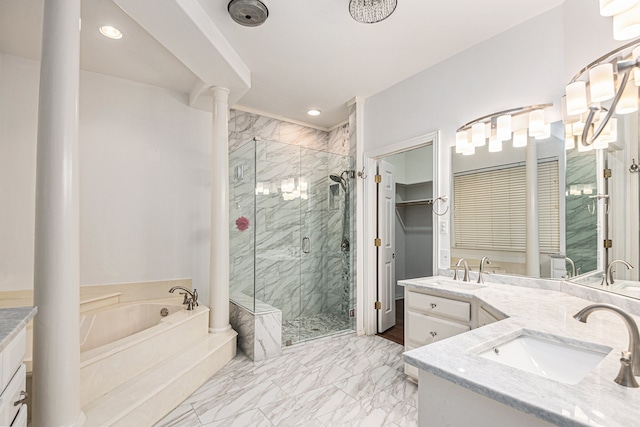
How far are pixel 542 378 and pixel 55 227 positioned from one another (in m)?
1.99

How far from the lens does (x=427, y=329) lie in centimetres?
234

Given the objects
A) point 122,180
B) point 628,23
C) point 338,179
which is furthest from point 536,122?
point 122,180

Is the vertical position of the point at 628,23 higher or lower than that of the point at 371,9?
lower

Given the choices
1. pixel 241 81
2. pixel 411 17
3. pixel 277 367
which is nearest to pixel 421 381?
pixel 277 367

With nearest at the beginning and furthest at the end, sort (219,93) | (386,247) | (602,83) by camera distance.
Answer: (602,83) < (219,93) < (386,247)

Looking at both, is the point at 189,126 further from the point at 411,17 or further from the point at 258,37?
the point at 411,17

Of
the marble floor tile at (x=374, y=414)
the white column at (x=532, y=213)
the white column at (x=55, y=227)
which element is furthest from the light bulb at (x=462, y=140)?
the white column at (x=55, y=227)

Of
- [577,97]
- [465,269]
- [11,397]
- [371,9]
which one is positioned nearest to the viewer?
[11,397]

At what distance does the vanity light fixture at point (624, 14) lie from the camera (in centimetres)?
128

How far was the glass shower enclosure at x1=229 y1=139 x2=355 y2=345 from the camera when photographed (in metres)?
3.29

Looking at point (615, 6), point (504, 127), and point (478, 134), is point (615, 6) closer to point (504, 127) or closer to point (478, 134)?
point (504, 127)

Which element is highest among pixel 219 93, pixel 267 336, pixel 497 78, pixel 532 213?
pixel 219 93

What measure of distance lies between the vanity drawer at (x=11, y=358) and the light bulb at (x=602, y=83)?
2.67 meters

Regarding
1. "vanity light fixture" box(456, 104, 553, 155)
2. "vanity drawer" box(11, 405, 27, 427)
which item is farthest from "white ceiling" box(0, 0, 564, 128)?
"vanity drawer" box(11, 405, 27, 427)
